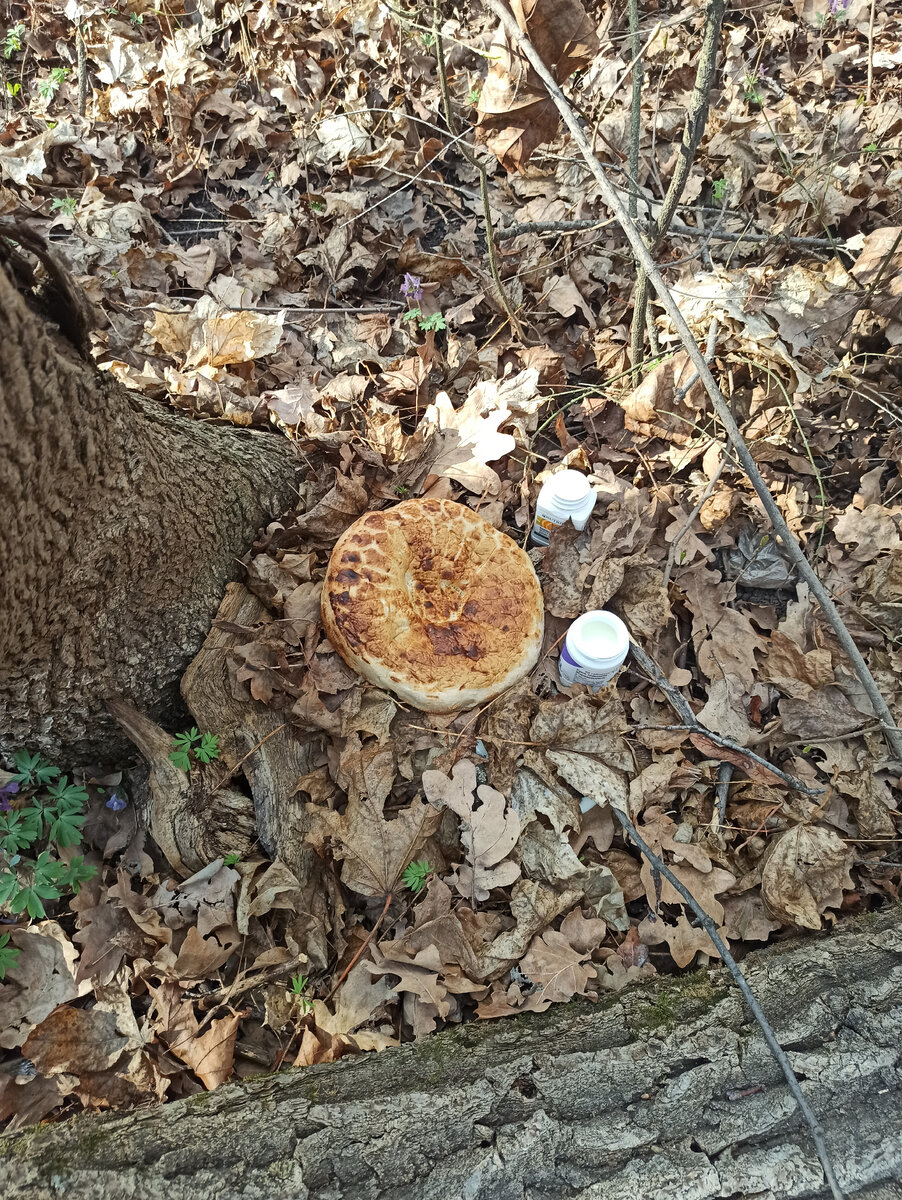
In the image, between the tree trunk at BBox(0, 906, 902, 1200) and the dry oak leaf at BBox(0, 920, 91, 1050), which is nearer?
the tree trunk at BBox(0, 906, 902, 1200)

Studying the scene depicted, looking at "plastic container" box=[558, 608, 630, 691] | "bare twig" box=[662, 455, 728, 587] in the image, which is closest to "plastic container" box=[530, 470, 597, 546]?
"bare twig" box=[662, 455, 728, 587]

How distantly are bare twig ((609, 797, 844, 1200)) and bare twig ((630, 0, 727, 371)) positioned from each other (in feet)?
7.88

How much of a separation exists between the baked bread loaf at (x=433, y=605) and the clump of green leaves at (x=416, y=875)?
612mm

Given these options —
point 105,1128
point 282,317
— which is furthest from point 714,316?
point 105,1128

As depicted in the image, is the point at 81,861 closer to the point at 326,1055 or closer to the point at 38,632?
the point at 38,632

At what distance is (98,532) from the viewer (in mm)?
2158

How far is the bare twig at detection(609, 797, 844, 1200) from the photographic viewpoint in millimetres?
1724

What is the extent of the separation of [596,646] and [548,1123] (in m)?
1.61

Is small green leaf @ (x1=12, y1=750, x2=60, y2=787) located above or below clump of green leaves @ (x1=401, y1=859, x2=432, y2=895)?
above

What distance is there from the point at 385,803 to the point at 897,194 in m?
4.51

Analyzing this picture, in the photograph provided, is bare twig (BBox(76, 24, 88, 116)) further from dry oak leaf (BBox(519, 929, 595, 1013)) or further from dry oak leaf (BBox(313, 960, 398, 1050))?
dry oak leaf (BBox(519, 929, 595, 1013))

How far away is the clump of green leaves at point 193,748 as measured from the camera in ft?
8.70

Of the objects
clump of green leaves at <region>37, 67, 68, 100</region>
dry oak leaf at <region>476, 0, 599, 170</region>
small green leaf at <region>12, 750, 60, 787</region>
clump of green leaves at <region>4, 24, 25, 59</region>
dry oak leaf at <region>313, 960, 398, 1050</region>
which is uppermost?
clump of green leaves at <region>4, 24, 25, 59</region>

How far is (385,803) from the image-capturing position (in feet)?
9.15
